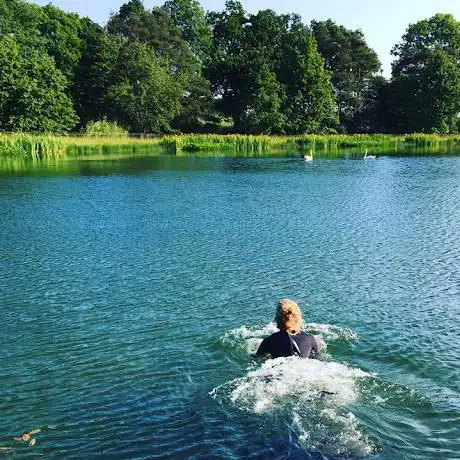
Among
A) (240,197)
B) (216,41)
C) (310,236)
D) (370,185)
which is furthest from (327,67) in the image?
(310,236)

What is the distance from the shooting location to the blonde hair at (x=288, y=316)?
10227mm

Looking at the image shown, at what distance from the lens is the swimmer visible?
1027 cm

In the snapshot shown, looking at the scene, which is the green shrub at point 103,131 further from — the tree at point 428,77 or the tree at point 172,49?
the tree at point 428,77

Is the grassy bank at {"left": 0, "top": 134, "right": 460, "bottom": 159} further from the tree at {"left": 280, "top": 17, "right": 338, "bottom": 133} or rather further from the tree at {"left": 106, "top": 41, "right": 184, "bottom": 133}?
the tree at {"left": 280, "top": 17, "right": 338, "bottom": 133}

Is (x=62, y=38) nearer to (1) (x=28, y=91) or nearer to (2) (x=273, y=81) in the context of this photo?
(1) (x=28, y=91)

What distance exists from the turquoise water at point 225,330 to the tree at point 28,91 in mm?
50512

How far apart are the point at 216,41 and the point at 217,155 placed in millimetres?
51147

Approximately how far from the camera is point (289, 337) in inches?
410

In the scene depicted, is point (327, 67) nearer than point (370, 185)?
No

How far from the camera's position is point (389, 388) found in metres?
10.6

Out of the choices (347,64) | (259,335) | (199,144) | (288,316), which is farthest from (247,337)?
(347,64)

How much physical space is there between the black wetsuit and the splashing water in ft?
0.43

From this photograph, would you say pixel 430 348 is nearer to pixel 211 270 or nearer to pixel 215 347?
pixel 215 347

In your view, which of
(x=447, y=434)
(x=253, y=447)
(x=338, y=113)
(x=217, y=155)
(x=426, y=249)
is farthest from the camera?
(x=338, y=113)
